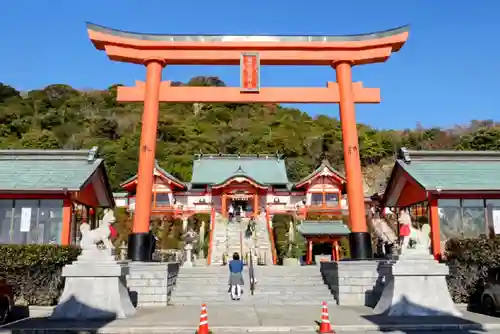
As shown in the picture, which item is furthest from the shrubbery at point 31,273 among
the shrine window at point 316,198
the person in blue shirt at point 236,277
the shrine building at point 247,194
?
the shrine window at point 316,198

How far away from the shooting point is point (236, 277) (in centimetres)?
1283

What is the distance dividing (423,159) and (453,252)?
19.3 feet

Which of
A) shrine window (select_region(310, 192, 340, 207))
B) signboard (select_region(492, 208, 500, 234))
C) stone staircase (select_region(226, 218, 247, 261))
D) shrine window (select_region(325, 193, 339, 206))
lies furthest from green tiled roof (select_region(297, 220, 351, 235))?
signboard (select_region(492, 208, 500, 234))

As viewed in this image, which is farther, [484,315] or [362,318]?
[484,315]

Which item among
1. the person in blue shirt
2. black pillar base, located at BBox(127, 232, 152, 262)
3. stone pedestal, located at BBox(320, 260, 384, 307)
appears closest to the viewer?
stone pedestal, located at BBox(320, 260, 384, 307)

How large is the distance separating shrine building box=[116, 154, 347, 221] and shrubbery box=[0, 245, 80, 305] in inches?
950

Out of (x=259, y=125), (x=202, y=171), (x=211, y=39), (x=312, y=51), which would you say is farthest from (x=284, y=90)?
(x=259, y=125)

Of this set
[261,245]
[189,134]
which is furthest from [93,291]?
[189,134]

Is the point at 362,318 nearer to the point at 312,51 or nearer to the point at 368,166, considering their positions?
the point at 312,51

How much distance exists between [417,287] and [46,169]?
45.4 ft

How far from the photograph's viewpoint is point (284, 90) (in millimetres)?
15078

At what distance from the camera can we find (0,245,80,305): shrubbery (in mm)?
11742

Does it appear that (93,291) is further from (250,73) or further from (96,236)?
(250,73)

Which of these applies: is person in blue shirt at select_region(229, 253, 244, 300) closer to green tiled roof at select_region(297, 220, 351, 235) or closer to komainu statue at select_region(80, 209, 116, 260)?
komainu statue at select_region(80, 209, 116, 260)
